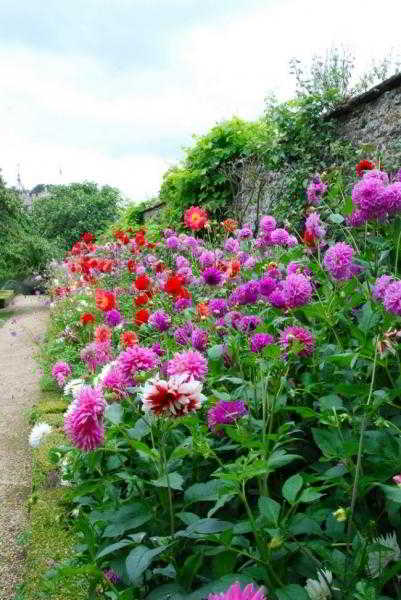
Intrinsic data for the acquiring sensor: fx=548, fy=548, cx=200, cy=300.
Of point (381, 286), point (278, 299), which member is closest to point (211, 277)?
point (278, 299)

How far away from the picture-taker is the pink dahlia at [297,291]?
1.39 m

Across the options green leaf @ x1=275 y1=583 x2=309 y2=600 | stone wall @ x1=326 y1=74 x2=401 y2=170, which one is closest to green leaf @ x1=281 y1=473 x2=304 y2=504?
green leaf @ x1=275 y1=583 x2=309 y2=600

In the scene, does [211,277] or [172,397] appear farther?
[211,277]

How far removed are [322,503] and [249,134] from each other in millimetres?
6329

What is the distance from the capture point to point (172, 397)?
2.97ft

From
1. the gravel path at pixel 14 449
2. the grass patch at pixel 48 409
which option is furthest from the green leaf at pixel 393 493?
the grass patch at pixel 48 409

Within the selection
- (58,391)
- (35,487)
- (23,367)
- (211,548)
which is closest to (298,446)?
(211,548)

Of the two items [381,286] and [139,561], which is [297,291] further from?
[139,561]

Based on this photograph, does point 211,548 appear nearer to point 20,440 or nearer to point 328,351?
point 328,351

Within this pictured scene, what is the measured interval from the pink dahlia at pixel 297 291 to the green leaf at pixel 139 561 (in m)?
0.67

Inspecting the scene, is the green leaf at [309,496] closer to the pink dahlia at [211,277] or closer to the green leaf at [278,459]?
the green leaf at [278,459]

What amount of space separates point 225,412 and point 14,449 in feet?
6.89

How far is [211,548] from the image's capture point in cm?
108

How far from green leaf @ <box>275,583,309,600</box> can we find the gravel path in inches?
46.9
